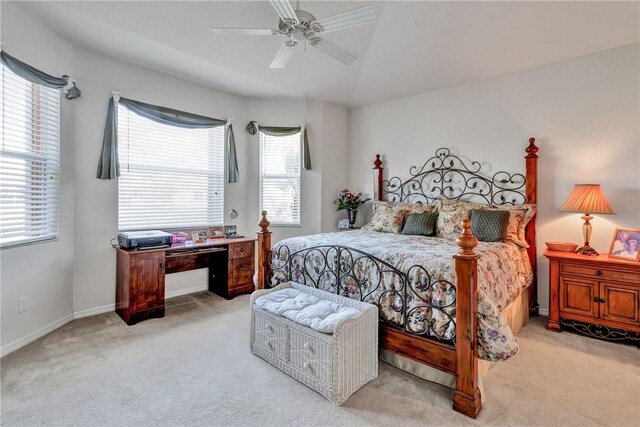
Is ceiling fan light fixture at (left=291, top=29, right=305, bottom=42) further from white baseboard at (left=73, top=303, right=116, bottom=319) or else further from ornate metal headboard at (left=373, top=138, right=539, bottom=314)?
white baseboard at (left=73, top=303, right=116, bottom=319)

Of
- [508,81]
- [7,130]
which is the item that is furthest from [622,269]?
[7,130]

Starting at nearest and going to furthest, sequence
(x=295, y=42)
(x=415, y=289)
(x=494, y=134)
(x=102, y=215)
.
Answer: (x=415, y=289) → (x=295, y=42) → (x=102, y=215) → (x=494, y=134)

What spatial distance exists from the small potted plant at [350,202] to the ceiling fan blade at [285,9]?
2.78 metres

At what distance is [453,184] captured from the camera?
403 centimetres

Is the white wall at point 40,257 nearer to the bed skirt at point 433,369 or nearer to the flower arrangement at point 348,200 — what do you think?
the bed skirt at point 433,369

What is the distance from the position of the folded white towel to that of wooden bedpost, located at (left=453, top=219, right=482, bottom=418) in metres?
0.62

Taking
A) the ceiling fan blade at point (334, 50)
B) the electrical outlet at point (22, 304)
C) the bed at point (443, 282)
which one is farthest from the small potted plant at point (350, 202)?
the electrical outlet at point (22, 304)

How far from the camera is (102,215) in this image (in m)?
3.39

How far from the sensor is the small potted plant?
462 cm

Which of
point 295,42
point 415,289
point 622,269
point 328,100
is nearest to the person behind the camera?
point 415,289

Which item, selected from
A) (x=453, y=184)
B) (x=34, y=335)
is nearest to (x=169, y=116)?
(x=34, y=335)

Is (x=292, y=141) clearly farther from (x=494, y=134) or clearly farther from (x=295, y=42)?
(x=494, y=134)

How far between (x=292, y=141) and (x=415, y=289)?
336 centimetres

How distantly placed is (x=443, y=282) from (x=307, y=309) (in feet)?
3.00
